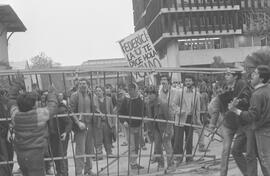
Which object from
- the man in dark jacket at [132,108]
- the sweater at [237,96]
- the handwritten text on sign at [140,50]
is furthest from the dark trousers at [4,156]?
the handwritten text on sign at [140,50]

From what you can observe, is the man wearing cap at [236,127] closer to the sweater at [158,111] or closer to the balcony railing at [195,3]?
the sweater at [158,111]

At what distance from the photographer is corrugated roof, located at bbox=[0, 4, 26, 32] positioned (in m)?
41.1

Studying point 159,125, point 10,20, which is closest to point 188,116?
point 159,125

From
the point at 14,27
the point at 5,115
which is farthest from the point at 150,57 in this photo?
the point at 14,27

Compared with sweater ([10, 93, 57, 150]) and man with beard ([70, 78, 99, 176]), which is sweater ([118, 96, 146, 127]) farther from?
sweater ([10, 93, 57, 150])

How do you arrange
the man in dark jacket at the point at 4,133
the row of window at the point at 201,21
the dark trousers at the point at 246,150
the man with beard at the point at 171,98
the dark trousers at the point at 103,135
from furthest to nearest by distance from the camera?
the row of window at the point at 201,21
the dark trousers at the point at 103,135
the man with beard at the point at 171,98
the man in dark jacket at the point at 4,133
the dark trousers at the point at 246,150

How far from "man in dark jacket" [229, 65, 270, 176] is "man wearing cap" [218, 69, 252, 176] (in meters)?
0.25

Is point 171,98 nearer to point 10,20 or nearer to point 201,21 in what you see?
point 10,20

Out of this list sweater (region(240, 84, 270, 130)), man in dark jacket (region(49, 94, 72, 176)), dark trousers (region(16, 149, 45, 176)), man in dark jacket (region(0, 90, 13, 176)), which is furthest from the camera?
man in dark jacket (region(49, 94, 72, 176))

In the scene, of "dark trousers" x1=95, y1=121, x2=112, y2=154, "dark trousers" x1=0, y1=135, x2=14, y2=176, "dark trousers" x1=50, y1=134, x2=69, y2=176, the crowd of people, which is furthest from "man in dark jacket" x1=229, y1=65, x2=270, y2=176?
"dark trousers" x1=95, y1=121, x2=112, y2=154

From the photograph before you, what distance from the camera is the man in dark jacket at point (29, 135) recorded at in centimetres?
598

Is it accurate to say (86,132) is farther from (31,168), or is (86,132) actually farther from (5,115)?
(31,168)

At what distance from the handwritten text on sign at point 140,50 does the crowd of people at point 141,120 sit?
172 cm

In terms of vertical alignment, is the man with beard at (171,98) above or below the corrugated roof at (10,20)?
below
